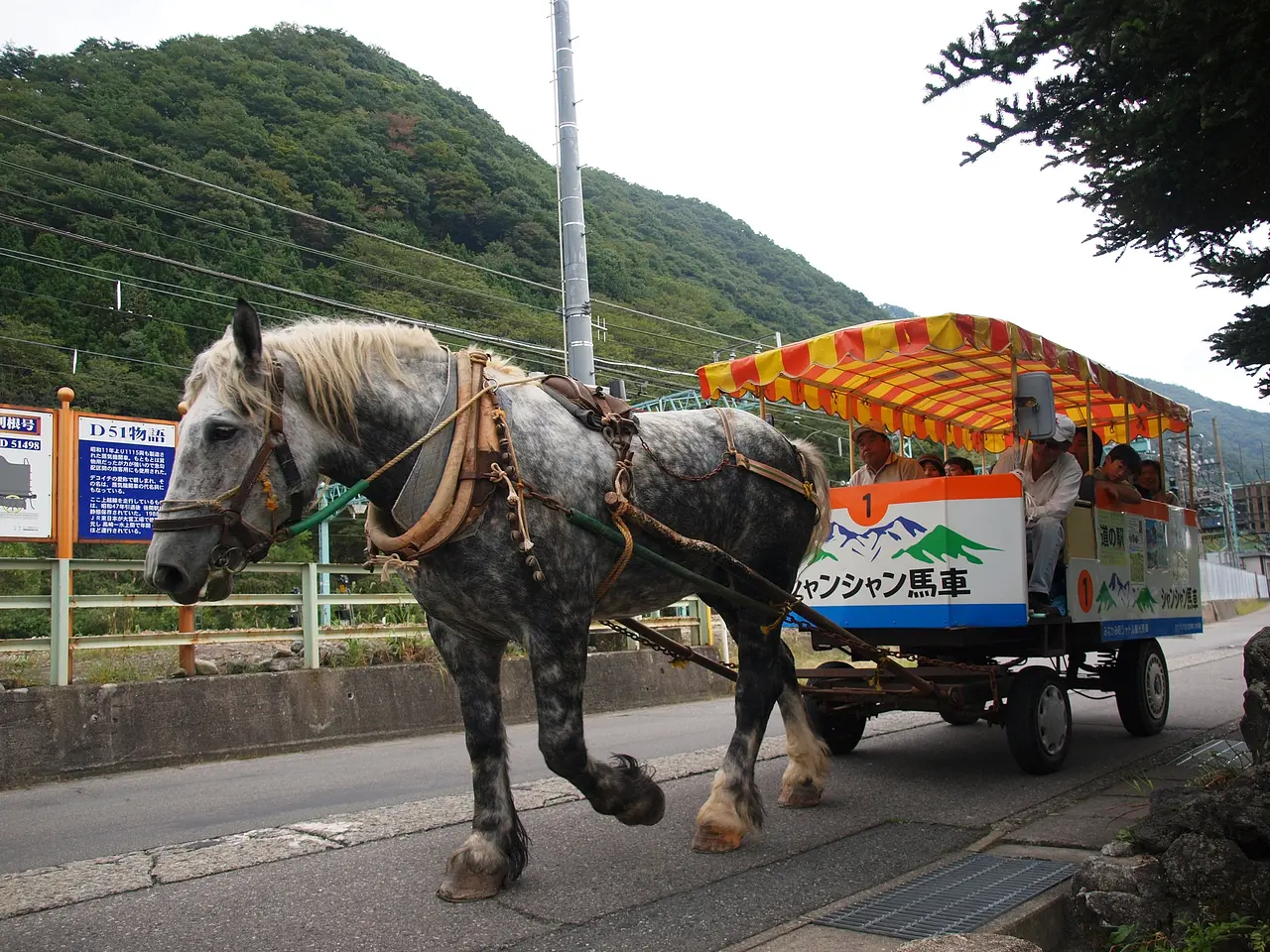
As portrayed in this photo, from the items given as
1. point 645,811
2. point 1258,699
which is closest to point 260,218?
point 645,811

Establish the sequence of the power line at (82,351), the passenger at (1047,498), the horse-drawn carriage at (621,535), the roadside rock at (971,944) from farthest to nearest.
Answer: the power line at (82,351), the passenger at (1047,498), the horse-drawn carriage at (621,535), the roadside rock at (971,944)

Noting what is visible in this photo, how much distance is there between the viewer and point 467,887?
12.6 ft

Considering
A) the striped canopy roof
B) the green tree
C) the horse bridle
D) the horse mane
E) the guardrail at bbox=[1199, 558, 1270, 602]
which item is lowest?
the guardrail at bbox=[1199, 558, 1270, 602]

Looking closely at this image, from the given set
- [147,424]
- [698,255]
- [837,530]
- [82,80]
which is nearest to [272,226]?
[82,80]

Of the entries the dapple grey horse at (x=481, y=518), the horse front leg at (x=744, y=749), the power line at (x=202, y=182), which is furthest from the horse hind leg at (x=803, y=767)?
the power line at (x=202, y=182)

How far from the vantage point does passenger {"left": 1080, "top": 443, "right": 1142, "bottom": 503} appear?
22.3 feet

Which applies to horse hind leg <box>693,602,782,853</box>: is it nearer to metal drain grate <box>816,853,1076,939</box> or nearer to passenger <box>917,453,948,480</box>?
metal drain grate <box>816,853,1076,939</box>

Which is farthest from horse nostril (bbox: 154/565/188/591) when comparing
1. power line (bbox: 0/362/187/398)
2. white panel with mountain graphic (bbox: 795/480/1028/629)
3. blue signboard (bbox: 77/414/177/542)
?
power line (bbox: 0/362/187/398)

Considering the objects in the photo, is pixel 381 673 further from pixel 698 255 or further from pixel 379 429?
pixel 698 255

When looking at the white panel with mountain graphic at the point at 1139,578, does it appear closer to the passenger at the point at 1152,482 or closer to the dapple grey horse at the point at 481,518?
the passenger at the point at 1152,482

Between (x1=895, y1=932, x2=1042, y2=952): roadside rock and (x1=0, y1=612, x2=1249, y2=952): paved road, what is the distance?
30.8 inches

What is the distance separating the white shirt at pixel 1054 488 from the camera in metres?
6.37

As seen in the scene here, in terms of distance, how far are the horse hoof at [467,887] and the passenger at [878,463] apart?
4130 millimetres

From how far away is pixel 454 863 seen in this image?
3.89m
